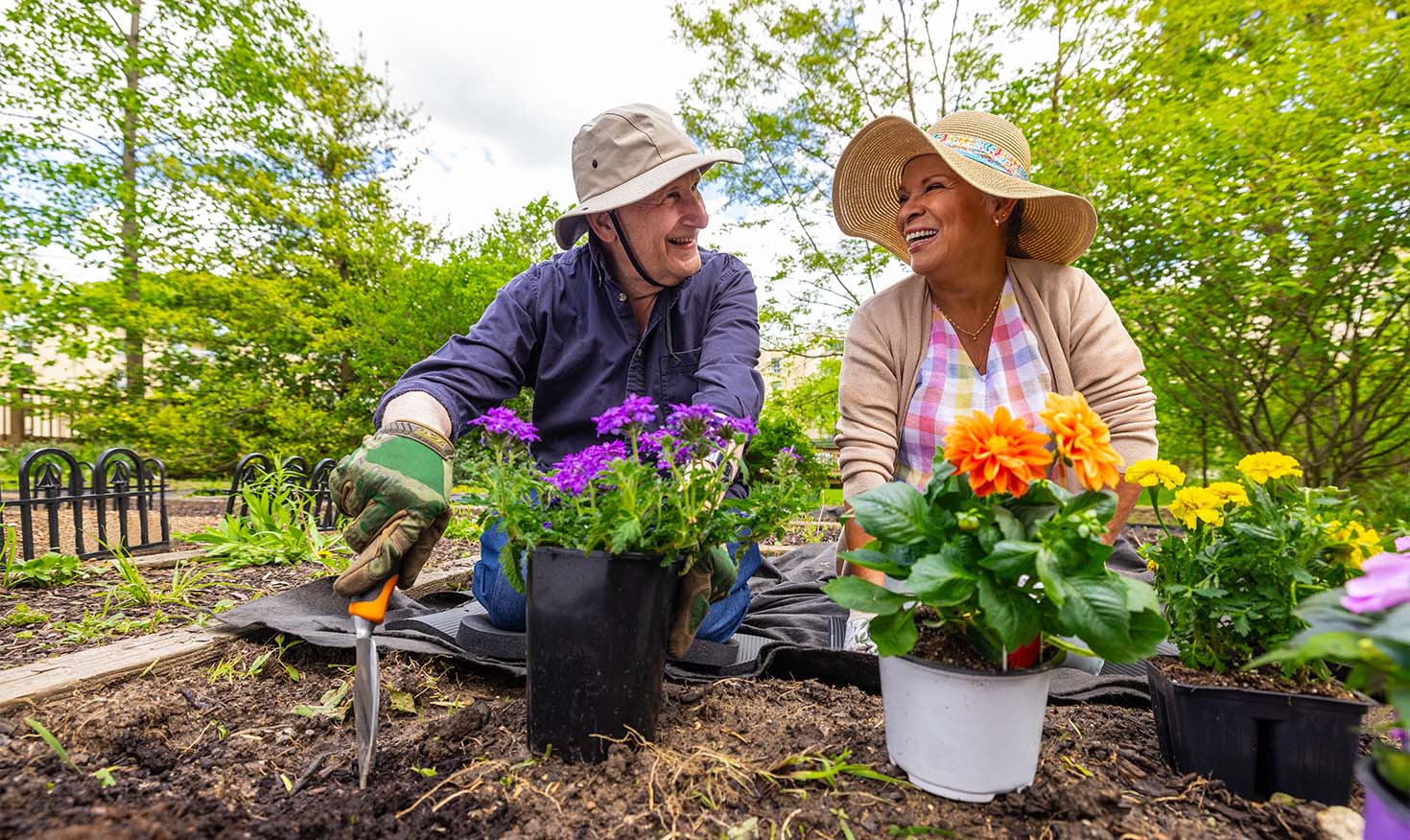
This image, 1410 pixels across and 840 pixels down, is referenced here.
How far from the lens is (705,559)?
132cm

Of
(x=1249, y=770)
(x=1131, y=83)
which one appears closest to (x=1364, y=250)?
(x=1131, y=83)

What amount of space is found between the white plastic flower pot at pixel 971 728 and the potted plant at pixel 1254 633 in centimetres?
33

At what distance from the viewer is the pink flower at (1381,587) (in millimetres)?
739

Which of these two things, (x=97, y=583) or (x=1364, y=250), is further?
(x=1364, y=250)

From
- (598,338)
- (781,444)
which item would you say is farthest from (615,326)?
(781,444)

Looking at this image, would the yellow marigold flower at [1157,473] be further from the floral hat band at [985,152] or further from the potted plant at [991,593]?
the floral hat band at [985,152]

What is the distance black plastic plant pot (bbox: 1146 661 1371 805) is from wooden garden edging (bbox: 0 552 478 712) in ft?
7.12

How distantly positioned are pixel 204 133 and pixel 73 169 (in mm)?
1369

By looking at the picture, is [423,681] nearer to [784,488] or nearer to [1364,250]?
[784,488]

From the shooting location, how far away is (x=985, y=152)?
6.62ft

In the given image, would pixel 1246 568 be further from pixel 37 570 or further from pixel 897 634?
pixel 37 570

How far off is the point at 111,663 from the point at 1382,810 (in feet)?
7.56

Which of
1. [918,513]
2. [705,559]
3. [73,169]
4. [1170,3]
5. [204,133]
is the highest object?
[204,133]

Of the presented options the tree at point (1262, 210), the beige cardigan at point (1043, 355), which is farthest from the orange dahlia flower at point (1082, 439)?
the tree at point (1262, 210)
